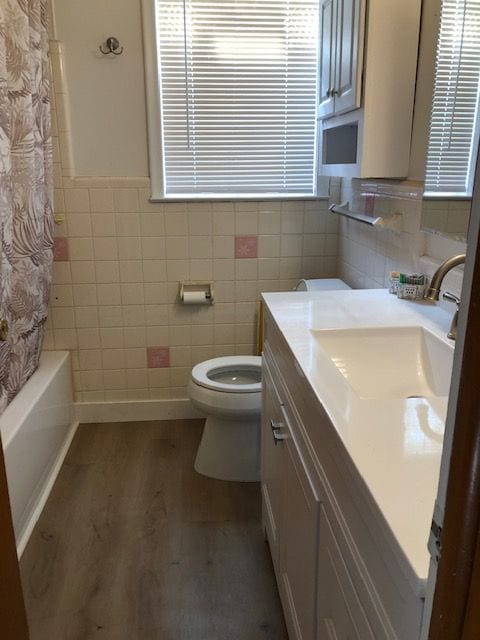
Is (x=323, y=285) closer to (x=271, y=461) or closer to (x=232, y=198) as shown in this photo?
(x=232, y=198)

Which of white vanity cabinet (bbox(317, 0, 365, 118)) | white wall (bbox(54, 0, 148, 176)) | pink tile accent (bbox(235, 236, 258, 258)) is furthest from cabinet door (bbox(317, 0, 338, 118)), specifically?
white wall (bbox(54, 0, 148, 176))

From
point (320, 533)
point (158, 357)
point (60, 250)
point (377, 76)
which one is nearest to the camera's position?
point (320, 533)

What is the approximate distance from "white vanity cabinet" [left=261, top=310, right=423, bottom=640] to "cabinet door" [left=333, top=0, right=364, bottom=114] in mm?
778

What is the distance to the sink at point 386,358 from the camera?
4.45ft

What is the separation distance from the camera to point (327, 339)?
4.69ft

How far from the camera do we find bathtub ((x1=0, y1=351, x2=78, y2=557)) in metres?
1.91

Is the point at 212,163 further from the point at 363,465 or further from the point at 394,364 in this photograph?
the point at 363,465

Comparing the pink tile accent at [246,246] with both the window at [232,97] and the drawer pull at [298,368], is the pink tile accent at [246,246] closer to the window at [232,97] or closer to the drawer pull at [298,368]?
the window at [232,97]

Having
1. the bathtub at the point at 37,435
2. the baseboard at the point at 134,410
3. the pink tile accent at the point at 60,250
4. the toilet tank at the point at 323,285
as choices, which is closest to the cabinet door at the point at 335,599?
the bathtub at the point at 37,435

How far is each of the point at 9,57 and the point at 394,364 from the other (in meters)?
1.67

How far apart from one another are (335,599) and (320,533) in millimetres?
127

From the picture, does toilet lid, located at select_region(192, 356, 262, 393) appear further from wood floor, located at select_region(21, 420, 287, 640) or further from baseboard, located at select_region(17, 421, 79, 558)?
baseboard, located at select_region(17, 421, 79, 558)

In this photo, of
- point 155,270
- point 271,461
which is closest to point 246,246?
point 155,270

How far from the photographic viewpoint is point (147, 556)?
1882 mm
